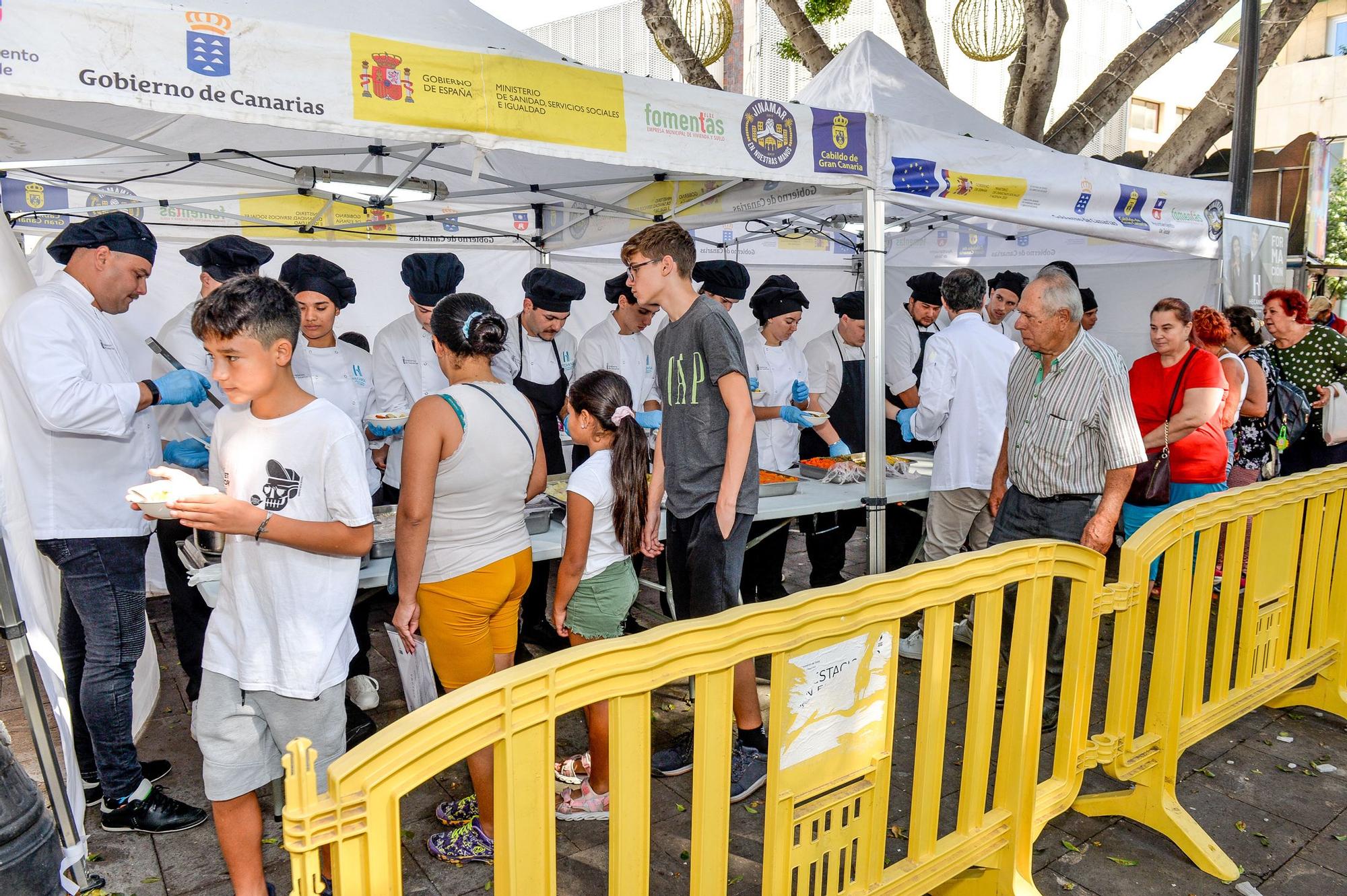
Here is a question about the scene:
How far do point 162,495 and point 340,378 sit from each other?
2085 mm

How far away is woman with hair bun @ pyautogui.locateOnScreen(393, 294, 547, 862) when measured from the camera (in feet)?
8.09

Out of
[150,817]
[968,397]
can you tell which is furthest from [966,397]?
[150,817]

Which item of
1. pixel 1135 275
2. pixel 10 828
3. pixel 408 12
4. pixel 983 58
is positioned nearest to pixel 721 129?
pixel 408 12

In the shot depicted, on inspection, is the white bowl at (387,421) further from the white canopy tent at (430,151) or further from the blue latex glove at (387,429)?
Answer: the white canopy tent at (430,151)

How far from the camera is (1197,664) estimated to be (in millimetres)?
2992

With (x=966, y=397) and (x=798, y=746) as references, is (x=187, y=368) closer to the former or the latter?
(x=798, y=746)

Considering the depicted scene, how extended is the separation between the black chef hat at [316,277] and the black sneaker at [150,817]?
2.02 metres

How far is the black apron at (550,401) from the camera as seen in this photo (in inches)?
195

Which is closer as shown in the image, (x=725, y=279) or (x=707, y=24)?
(x=725, y=279)

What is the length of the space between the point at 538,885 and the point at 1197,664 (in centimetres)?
242

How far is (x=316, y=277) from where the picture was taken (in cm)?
390

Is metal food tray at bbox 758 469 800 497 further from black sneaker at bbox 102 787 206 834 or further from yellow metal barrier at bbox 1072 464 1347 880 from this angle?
black sneaker at bbox 102 787 206 834

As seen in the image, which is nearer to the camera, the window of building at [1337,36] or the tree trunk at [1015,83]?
the tree trunk at [1015,83]

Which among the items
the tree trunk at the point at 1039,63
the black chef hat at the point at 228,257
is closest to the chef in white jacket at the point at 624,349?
the black chef hat at the point at 228,257
